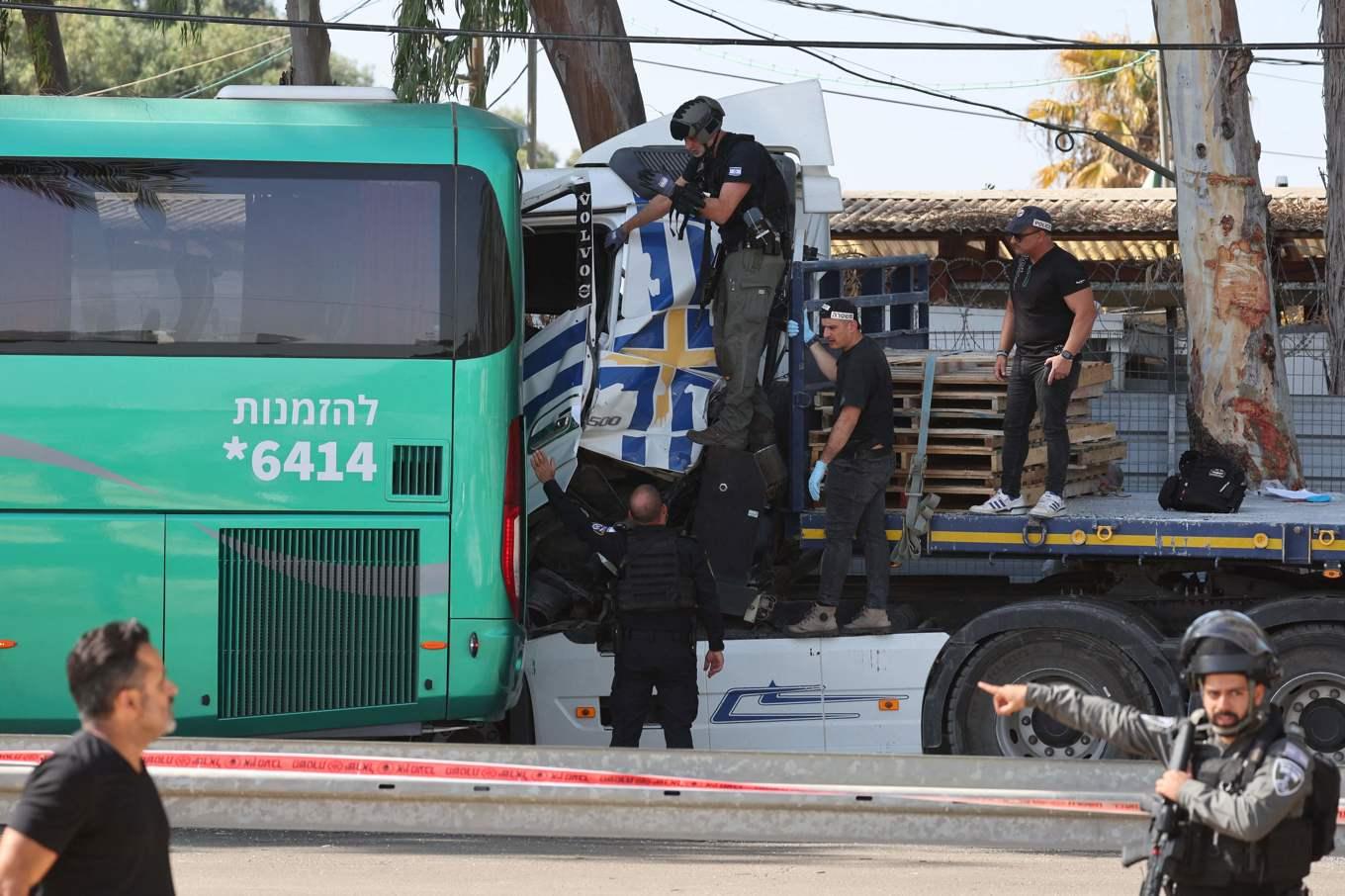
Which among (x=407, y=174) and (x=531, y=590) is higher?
(x=407, y=174)

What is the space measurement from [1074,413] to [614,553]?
2.87m

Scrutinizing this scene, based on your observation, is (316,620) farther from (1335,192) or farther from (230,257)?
(1335,192)

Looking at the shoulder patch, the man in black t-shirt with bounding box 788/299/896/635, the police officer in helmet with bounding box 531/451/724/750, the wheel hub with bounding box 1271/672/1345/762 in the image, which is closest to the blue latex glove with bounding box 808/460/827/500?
the man in black t-shirt with bounding box 788/299/896/635

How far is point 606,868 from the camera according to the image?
7805 mm

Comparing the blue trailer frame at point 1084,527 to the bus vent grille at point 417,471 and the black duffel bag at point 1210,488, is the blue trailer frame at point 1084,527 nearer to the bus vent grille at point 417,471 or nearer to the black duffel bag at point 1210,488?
the black duffel bag at point 1210,488

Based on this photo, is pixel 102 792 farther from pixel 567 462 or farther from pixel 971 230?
pixel 971 230

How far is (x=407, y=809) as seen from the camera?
7.05 metres

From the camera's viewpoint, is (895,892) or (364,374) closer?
(895,892)

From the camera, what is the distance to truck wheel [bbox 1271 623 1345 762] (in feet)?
29.0

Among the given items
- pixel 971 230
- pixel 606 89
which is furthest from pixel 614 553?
pixel 971 230

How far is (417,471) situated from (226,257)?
1396mm

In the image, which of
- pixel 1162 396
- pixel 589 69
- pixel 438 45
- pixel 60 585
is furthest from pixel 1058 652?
pixel 438 45

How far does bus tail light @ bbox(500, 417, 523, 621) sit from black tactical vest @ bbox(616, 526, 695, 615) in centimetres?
64

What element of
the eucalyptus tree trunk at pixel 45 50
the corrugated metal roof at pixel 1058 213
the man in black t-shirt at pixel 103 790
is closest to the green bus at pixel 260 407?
the man in black t-shirt at pixel 103 790
